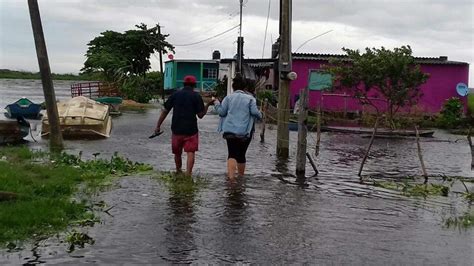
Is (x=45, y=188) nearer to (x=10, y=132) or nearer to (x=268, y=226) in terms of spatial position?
(x=268, y=226)

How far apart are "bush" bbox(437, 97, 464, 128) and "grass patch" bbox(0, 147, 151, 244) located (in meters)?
25.2

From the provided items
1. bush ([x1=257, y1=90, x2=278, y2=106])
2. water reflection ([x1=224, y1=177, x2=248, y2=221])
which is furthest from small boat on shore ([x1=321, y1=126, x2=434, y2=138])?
water reflection ([x1=224, y1=177, x2=248, y2=221])

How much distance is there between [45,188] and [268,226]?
336 cm

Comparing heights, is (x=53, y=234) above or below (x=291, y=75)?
below

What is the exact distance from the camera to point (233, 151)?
10820 mm

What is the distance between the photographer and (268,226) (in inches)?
297

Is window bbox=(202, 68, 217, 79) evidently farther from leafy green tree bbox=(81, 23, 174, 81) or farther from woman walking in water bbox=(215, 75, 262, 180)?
woman walking in water bbox=(215, 75, 262, 180)

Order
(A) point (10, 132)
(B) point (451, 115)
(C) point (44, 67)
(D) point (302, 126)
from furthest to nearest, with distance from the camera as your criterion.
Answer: (B) point (451, 115) → (A) point (10, 132) → (C) point (44, 67) → (D) point (302, 126)

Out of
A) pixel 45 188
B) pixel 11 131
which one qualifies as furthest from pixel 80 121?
pixel 45 188

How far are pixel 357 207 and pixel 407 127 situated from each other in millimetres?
23342

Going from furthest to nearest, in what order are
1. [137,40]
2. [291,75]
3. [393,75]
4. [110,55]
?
[137,40] → [110,55] → [393,75] → [291,75]

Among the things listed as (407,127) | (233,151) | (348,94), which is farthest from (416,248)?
(348,94)

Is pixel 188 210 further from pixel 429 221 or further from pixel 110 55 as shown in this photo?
pixel 110 55

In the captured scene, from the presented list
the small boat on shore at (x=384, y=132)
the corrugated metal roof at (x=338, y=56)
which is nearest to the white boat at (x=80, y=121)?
the small boat on shore at (x=384, y=132)
